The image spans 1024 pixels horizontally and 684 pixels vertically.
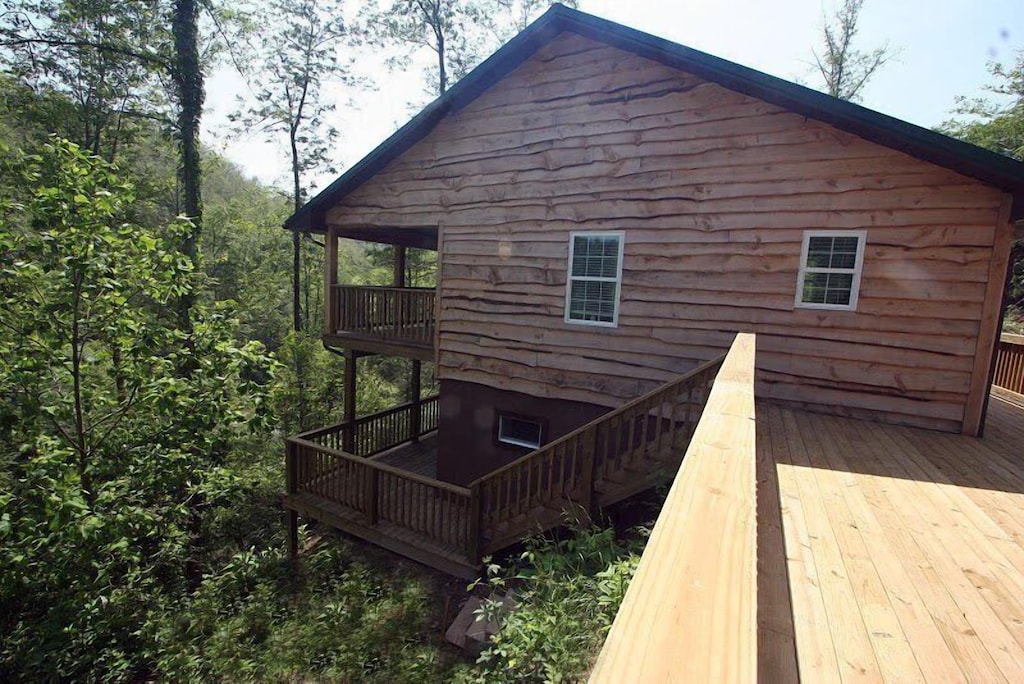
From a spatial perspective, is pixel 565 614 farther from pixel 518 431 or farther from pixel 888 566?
pixel 518 431

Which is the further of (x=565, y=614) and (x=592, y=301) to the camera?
(x=592, y=301)

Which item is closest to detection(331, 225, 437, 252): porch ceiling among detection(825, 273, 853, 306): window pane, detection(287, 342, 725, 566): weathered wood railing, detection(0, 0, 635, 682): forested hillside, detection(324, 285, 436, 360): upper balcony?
detection(324, 285, 436, 360): upper balcony

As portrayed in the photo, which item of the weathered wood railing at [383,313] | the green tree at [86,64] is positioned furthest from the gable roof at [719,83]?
the green tree at [86,64]

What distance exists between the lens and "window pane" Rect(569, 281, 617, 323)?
720 cm

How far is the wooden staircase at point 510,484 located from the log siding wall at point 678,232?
1240mm

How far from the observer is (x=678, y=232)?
6.61 meters

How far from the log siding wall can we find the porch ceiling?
0.73 meters

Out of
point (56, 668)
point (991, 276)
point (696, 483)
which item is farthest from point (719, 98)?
point (56, 668)

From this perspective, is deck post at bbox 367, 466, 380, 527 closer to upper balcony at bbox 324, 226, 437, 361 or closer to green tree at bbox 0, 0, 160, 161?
upper balcony at bbox 324, 226, 437, 361

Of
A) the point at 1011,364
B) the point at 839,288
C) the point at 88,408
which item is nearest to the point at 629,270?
the point at 839,288

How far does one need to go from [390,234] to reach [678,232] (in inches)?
260

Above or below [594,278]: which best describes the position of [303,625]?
below

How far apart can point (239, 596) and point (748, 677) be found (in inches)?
372

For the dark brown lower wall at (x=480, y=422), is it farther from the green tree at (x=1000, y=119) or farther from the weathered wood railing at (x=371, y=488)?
the green tree at (x=1000, y=119)
